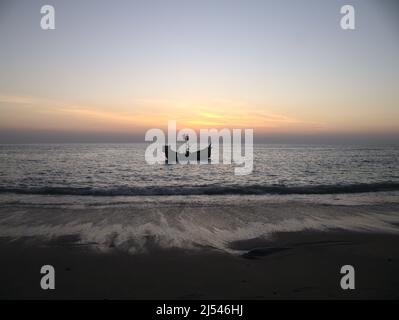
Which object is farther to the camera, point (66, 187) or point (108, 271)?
point (66, 187)

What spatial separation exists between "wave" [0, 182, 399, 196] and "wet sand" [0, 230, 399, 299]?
9.58 metres

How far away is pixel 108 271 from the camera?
20.1ft

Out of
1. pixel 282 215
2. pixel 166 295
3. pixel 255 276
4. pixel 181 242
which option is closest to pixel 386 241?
pixel 282 215

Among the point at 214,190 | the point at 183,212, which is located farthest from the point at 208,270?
the point at 214,190

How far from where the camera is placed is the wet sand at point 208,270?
17.0 feet

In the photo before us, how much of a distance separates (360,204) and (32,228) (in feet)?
45.7

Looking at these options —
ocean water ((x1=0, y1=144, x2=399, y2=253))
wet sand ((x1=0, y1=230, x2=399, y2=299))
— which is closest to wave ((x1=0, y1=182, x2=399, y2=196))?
ocean water ((x1=0, y1=144, x2=399, y2=253))

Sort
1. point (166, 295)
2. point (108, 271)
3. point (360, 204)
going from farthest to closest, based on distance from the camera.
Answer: point (360, 204) → point (108, 271) → point (166, 295)

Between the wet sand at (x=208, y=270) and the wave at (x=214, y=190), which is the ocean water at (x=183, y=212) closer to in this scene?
the wave at (x=214, y=190)

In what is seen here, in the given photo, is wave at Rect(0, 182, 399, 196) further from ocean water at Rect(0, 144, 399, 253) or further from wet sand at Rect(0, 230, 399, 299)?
wet sand at Rect(0, 230, 399, 299)

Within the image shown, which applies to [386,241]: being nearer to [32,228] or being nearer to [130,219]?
[130,219]

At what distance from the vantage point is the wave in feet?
57.8

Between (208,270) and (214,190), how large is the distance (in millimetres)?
12942
